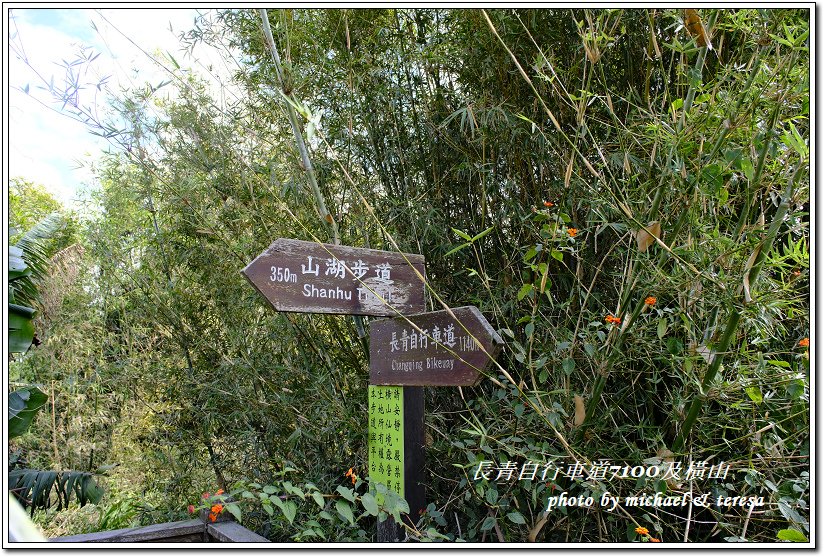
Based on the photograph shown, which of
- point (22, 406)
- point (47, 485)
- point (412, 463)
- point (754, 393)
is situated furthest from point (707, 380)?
point (47, 485)

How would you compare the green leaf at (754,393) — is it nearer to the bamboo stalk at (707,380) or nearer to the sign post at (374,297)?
the bamboo stalk at (707,380)

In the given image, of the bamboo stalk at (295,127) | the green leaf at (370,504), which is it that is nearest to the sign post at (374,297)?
Answer: the bamboo stalk at (295,127)

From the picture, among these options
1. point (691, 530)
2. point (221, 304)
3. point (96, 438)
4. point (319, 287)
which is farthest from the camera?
point (96, 438)

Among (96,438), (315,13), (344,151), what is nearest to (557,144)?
(344,151)

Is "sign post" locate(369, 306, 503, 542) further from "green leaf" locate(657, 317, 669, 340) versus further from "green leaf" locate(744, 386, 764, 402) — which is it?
Answer: "green leaf" locate(744, 386, 764, 402)

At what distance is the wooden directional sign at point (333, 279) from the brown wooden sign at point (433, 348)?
0.10 m

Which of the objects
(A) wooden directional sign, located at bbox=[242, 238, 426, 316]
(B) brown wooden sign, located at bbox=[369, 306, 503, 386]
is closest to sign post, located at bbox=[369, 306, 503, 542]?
(B) brown wooden sign, located at bbox=[369, 306, 503, 386]

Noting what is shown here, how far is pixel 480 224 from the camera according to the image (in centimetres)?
270

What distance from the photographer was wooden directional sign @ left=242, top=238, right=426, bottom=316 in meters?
1.91

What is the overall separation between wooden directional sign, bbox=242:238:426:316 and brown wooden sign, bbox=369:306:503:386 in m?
0.10

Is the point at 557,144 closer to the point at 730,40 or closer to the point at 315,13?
the point at 730,40

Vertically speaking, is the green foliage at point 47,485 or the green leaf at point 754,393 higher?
the green leaf at point 754,393

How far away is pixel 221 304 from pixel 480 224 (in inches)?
55.9

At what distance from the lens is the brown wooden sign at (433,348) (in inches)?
68.4
